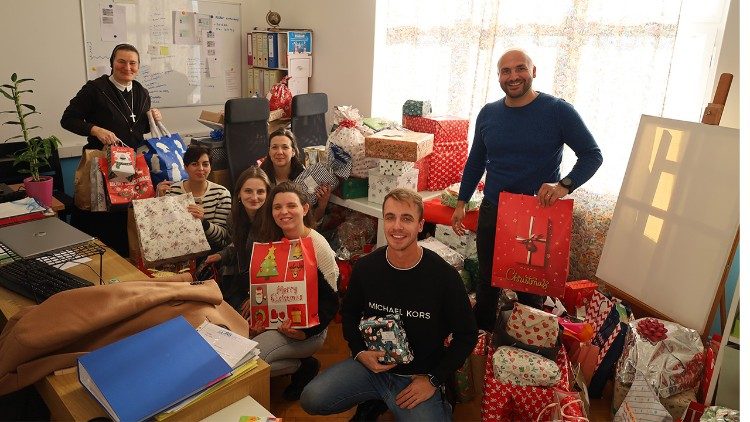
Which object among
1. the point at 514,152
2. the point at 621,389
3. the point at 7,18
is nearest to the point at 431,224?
the point at 514,152

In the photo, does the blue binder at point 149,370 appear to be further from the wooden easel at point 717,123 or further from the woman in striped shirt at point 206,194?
the wooden easel at point 717,123

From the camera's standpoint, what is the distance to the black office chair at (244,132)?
3.64m

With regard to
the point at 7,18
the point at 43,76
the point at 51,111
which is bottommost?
the point at 51,111

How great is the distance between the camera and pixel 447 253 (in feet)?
10.2

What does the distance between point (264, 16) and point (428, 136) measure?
2913 millimetres

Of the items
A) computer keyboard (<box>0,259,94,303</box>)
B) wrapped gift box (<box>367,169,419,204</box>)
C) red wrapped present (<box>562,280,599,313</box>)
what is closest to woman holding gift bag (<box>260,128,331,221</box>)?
wrapped gift box (<box>367,169,419,204</box>)

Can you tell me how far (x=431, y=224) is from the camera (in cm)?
343

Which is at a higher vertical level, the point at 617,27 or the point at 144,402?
the point at 617,27

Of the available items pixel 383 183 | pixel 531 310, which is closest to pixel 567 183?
pixel 531 310

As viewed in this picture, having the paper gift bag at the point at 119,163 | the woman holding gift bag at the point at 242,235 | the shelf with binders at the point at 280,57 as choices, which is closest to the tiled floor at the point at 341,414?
the woman holding gift bag at the point at 242,235

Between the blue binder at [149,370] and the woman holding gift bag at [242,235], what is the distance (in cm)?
106

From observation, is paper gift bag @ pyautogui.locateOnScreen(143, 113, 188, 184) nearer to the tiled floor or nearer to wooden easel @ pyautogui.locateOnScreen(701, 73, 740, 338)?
the tiled floor

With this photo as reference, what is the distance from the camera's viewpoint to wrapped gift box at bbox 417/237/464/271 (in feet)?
10.1

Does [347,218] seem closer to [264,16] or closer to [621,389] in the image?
[621,389]
